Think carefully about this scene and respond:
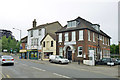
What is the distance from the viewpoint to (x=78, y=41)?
2886 cm

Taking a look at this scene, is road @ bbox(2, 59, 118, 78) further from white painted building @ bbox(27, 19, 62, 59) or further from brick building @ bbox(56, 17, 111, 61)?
white painted building @ bbox(27, 19, 62, 59)

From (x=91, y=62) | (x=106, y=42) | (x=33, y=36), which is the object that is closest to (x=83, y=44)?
(x=91, y=62)

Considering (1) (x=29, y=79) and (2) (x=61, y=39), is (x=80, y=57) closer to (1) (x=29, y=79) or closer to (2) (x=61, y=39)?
(2) (x=61, y=39)

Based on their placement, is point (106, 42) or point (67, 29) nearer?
point (67, 29)

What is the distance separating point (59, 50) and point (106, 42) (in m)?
14.0

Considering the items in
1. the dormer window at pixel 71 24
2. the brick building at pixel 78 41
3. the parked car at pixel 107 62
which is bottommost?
the parked car at pixel 107 62

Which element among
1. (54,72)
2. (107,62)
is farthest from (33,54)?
(54,72)

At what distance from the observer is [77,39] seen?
95.4 ft

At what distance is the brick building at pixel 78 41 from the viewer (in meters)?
27.9

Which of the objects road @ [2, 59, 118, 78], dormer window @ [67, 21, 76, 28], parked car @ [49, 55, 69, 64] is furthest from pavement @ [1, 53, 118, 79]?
dormer window @ [67, 21, 76, 28]

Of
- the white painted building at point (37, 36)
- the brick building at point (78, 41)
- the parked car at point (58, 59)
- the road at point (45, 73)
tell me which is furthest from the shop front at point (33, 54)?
the road at point (45, 73)

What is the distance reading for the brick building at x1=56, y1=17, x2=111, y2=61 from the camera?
27.9 metres

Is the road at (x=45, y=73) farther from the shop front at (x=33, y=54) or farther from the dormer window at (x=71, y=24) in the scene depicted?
the shop front at (x=33, y=54)

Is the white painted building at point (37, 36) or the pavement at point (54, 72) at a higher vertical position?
the white painted building at point (37, 36)
